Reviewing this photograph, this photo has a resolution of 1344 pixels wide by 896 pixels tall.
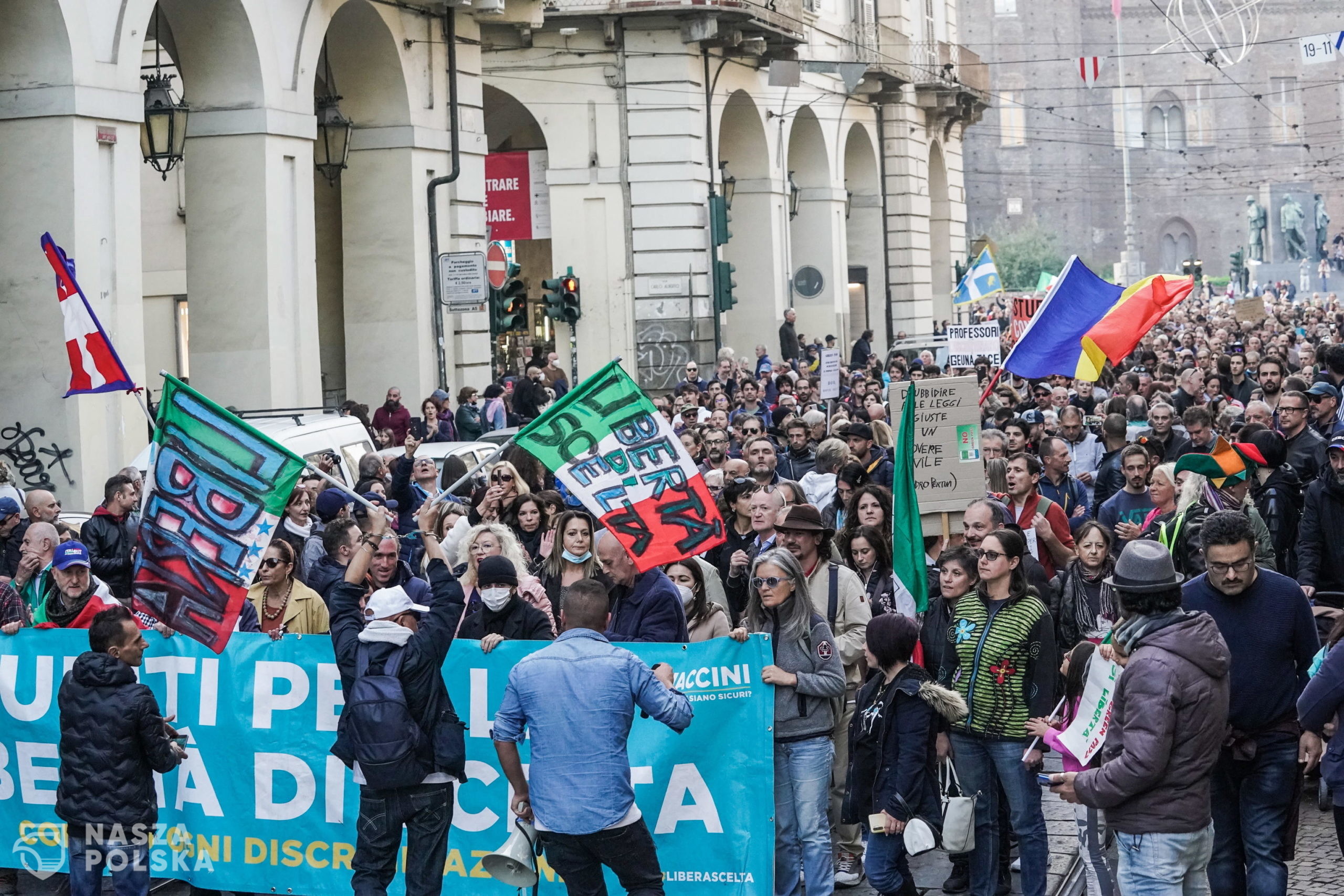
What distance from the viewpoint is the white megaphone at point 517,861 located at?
20.8ft

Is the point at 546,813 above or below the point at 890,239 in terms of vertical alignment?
below

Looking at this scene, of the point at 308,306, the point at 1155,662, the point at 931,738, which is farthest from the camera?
the point at 308,306

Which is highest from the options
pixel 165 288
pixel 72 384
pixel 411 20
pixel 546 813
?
pixel 411 20

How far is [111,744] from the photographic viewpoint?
7.12m

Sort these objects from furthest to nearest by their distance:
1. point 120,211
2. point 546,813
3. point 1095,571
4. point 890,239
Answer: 1. point 890,239
2. point 120,211
3. point 1095,571
4. point 546,813

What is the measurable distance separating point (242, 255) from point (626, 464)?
11012 mm

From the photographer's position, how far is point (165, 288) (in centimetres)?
2383

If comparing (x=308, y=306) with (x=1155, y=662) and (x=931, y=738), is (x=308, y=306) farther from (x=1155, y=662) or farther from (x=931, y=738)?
(x=1155, y=662)

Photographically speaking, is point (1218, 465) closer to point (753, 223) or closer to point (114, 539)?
point (114, 539)

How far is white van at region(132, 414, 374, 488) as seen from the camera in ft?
43.2

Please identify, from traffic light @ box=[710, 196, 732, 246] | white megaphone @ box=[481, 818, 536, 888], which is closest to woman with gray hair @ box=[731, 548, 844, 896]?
white megaphone @ box=[481, 818, 536, 888]

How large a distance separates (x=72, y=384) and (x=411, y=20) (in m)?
9.21

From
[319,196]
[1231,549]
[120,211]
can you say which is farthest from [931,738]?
[319,196]

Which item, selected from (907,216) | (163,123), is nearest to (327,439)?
(163,123)
